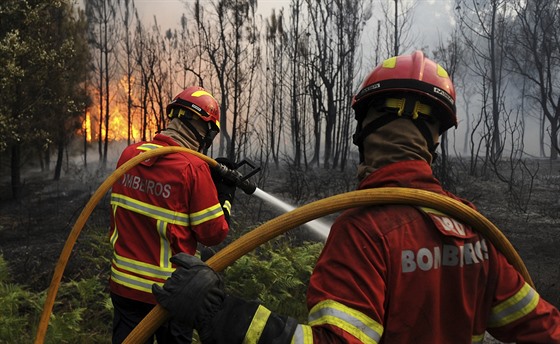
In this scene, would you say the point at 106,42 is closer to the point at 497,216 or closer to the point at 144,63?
the point at 144,63

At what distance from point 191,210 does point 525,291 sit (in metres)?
2.07

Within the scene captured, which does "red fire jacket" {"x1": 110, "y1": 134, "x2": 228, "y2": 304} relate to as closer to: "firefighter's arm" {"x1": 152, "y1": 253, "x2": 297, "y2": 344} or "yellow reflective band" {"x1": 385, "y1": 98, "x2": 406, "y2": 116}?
"firefighter's arm" {"x1": 152, "y1": 253, "x2": 297, "y2": 344}

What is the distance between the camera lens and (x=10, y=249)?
902cm

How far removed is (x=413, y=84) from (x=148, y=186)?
6.56ft

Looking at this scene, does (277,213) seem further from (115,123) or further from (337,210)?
(115,123)

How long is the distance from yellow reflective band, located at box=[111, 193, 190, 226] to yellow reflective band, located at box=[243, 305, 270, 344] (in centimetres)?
176

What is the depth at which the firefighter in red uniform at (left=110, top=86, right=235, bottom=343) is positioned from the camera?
2.80m

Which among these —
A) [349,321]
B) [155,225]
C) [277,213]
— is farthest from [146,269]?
[277,213]

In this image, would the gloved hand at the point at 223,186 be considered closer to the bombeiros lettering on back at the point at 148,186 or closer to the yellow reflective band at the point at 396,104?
the bombeiros lettering on back at the point at 148,186

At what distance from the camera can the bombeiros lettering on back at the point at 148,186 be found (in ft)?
9.28

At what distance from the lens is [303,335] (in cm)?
115

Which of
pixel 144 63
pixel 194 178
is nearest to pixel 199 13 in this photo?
pixel 144 63

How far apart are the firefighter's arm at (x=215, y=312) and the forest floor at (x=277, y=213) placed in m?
5.80

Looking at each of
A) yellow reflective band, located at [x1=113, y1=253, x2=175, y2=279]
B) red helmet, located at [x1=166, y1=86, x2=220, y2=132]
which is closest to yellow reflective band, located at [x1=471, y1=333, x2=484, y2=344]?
yellow reflective band, located at [x1=113, y1=253, x2=175, y2=279]
